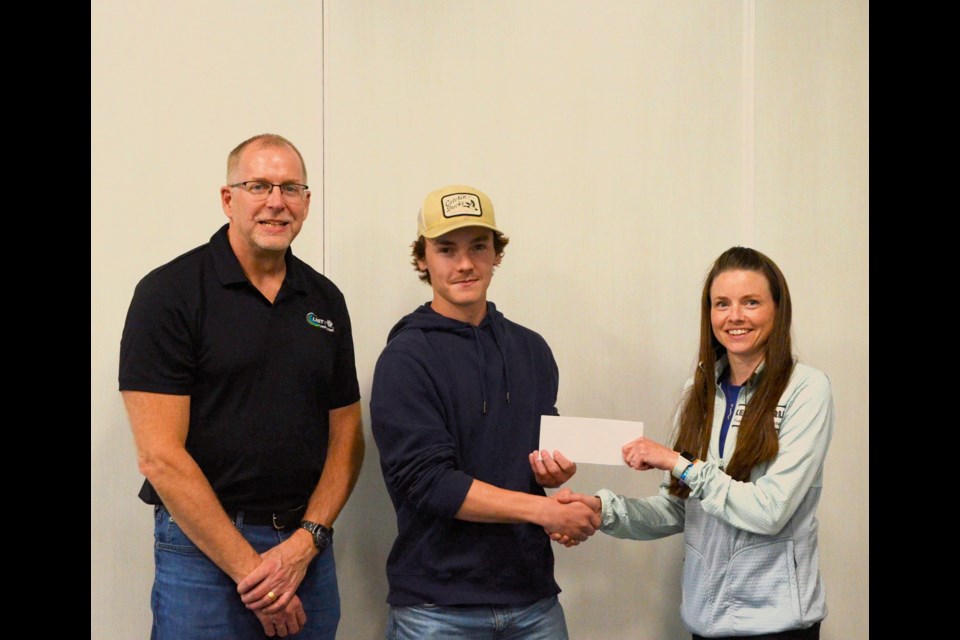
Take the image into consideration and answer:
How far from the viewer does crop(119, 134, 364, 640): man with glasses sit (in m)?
2.15

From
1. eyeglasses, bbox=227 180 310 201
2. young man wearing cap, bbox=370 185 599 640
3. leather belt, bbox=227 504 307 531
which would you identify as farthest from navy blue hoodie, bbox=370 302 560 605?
eyeglasses, bbox=227 180 310 201

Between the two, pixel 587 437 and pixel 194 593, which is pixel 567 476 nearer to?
pixel 587 437

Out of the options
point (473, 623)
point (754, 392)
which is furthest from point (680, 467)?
point (473, 623)

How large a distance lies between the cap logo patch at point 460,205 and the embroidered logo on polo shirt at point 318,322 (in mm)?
452

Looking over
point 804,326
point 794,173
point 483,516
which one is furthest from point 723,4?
point 483,516

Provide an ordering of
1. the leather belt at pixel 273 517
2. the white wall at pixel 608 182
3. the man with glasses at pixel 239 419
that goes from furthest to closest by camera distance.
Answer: the white wall at pixel 608 182 → the leather belt at pixel 273 517 → the man with glasses at pixel 239 419

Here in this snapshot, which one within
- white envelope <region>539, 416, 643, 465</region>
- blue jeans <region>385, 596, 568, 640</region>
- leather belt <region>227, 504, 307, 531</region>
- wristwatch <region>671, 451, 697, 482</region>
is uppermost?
white envelope <region>539, 416, 643, 465</region>

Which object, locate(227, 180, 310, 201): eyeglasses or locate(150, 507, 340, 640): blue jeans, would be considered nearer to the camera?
locate(150, 507, 340, 640): blue jeans

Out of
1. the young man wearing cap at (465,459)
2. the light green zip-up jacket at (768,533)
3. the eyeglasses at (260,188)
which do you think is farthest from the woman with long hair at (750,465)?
the eyeglasses at (260,188)

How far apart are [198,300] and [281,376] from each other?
0.94 ft

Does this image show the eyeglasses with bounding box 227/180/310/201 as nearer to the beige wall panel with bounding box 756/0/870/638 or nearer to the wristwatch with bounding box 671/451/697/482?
the wristwatch with bounding box 671/451/697/482

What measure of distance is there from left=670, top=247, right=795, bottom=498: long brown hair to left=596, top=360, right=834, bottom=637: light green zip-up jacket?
1.3 inches

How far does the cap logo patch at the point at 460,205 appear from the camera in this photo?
7.76 ft

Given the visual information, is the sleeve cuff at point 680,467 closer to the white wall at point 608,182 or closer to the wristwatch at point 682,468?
the wristwatch at point 682,468
